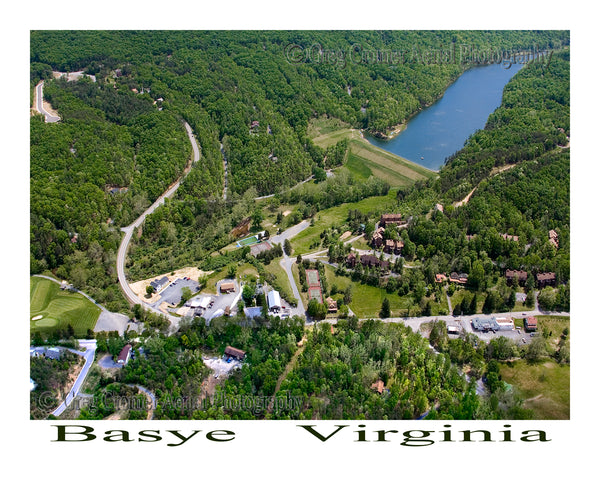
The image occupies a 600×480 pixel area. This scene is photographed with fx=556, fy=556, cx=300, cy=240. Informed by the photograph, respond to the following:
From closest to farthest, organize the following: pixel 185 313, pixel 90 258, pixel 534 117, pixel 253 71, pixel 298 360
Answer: pixel 298 360 → pixel 185 313 → pixel 90 258 → pixel 534 117 → pixel 253 71

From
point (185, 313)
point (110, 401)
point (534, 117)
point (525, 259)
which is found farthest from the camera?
point (534, 117)

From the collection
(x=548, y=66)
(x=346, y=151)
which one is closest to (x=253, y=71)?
(x=346, y=151)

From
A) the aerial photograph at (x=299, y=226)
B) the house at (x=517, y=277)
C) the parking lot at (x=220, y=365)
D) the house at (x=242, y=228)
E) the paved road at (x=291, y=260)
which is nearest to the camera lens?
the aerial photograph at (x=299, y=226)

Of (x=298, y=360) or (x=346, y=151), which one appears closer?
(x=298, y=360)

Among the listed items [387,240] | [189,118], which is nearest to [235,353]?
[387,240]

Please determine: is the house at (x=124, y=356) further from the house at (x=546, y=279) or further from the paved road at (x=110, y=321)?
the house at (x=546, y=279)

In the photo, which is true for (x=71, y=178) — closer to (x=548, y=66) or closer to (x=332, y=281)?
(x=332, y=281)

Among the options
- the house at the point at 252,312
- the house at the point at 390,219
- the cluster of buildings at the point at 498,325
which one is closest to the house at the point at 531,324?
Result: the cluster of buildings at the point at 498,325
